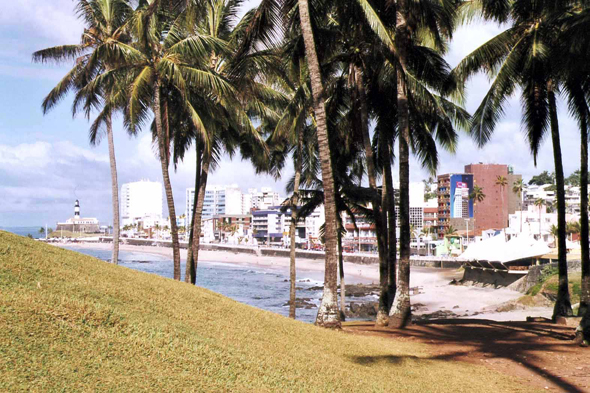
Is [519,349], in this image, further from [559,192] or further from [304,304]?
[304,304]

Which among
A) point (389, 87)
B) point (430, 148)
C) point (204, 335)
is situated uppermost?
point (389, 87)

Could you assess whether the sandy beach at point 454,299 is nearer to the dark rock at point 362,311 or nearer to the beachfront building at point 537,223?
the dark rock at point 362,311

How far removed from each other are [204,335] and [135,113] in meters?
11.8

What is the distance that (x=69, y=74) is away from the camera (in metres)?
21.5

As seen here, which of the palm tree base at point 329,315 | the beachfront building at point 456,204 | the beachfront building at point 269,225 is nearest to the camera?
the palm tree base at point 329,315

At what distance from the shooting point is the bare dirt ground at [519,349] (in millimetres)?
9374

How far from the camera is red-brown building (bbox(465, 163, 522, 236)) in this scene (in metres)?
127

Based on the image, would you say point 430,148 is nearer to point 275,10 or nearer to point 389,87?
point 389,87

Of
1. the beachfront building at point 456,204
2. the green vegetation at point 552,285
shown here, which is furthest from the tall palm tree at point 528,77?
the beachfront building at point 456,204

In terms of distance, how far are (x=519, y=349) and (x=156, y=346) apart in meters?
8.45

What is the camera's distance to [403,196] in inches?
602

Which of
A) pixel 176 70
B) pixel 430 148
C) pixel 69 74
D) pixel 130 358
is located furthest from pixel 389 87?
pixel 130 358

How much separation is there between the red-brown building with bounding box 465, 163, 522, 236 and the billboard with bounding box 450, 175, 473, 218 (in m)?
1.70

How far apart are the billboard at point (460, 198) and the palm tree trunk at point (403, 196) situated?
11484cm
